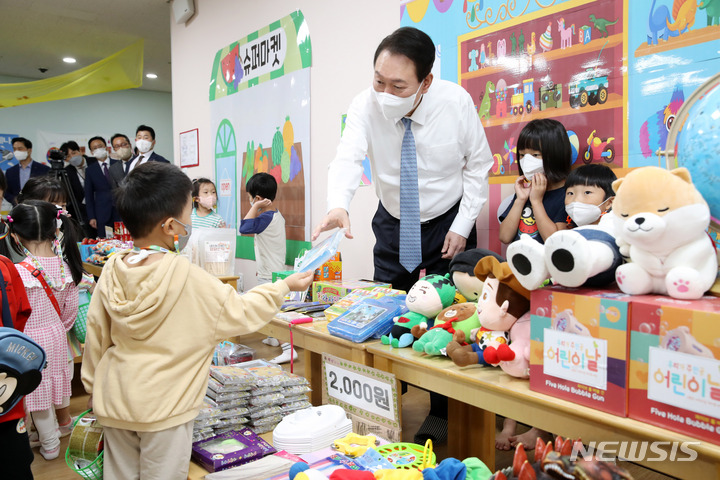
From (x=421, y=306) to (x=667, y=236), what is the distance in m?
0.71

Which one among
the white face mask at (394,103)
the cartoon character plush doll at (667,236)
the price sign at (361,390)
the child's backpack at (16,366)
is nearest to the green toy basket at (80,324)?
the child's backpack at (16,366)

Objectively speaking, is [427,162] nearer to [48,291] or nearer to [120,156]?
[48,291]

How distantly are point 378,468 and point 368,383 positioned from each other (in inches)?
11.4

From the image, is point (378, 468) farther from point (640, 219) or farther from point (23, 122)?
point (23, 122)

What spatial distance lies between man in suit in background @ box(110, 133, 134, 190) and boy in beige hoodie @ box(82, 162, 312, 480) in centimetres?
466

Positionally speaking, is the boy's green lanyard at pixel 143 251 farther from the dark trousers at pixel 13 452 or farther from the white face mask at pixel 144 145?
the white face mask at pixel 144 145

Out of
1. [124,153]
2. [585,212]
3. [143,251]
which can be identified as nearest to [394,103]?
[585,212]

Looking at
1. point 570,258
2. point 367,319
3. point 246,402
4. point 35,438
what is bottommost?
point 35,438

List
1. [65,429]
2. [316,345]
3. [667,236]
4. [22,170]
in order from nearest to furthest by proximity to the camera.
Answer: [667,236] < [316,345] < [65,429] < [22,170]

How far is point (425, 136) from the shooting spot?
2.05 metres

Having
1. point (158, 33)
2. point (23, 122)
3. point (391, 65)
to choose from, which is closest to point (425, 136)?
point (391, 65)

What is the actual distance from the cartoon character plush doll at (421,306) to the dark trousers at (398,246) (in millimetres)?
527

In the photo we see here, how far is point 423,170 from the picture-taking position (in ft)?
6.84

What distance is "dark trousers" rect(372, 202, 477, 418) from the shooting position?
2.12 meters
